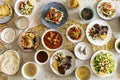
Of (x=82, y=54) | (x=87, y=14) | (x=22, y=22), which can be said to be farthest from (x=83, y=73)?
(x=22, y=22)

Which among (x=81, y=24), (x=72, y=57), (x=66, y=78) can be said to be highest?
(x=81, y=24)

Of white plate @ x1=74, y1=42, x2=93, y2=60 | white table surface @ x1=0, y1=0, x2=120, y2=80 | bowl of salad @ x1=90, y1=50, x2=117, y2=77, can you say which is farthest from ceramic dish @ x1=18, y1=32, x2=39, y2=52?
bowl of salad @ x1=90, y1=50, x2=117, y2=77

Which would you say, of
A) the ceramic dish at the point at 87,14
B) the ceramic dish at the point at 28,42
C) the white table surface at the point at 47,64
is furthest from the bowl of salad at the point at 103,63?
the ceramic dish at the point at 28,42

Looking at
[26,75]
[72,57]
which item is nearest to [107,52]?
[72,57]

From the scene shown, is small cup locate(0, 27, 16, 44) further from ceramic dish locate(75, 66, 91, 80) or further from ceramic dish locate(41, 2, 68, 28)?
ceramic dish locate(75, 66, 91, 80)

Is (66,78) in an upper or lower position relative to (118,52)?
lower

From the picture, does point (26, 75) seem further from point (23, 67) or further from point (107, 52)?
point (107, 52)
